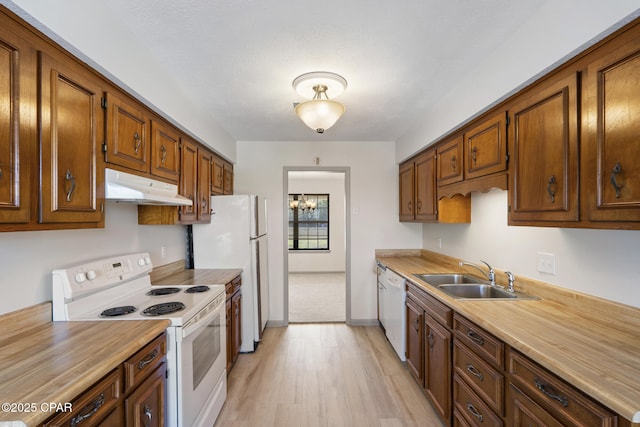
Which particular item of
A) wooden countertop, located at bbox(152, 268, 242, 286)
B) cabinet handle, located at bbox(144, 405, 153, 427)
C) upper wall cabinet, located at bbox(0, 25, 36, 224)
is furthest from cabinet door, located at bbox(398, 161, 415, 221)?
upper wall cabinet, located at bbox(0, 25, 36, 224)

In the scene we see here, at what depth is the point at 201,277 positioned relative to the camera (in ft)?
9.11

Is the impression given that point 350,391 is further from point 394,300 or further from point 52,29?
point 52,29

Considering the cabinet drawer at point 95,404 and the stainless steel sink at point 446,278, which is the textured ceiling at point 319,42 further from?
the cabinet drawer at point 95,404

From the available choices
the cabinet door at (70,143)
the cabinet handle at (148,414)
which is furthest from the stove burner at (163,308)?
the cabinet door at (70,143)

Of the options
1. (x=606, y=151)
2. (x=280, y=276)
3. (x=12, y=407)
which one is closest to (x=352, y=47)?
(x=606, y=151)

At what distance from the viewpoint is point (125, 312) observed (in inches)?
67.2

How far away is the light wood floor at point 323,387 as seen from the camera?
219 centimetres

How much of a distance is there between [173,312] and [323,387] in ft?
5.05

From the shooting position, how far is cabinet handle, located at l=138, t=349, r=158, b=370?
1.37 meters

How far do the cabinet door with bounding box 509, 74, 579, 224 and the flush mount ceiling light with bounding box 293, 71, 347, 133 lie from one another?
1.11 meters

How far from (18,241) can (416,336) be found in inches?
105

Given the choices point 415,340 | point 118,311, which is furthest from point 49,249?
point 415,340

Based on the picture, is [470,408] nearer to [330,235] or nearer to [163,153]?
[163,153]

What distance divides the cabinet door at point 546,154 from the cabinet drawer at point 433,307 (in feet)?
2.30
